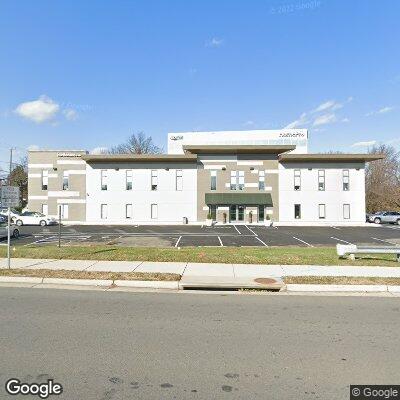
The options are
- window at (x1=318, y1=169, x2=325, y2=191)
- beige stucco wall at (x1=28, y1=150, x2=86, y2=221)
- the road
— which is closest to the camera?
the road

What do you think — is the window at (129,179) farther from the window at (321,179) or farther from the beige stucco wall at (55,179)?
the window at (321,179)

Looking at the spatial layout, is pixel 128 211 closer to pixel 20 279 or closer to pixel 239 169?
pixel 239 169

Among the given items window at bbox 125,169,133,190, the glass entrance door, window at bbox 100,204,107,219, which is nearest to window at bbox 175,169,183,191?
window at bbox 125,169,133,190

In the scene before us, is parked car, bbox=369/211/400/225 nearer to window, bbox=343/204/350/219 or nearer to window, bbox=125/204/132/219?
window, bbox=343/204/350/219

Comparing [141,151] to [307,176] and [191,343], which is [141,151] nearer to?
[307,176]

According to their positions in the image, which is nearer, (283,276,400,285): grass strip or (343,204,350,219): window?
(283,276,400,285): grass strip

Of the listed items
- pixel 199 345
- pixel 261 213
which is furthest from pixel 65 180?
pixel 199 345

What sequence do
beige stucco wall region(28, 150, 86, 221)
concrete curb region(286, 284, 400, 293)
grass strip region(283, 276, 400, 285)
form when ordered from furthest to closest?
beige stucco wall region(28, 150, 86, 221) < grass strip region(283, 276, 400, 285) < concrete curb region(286, 284, 400, 293)

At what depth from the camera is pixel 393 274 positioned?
9.06 metres

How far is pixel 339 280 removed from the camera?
8273mm

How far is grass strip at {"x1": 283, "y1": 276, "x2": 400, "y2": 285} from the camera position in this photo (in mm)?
8055

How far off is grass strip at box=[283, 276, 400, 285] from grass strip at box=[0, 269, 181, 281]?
10.7 feet

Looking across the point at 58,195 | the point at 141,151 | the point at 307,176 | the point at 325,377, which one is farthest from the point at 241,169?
the point at 141,151

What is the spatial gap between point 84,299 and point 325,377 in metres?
5.22
